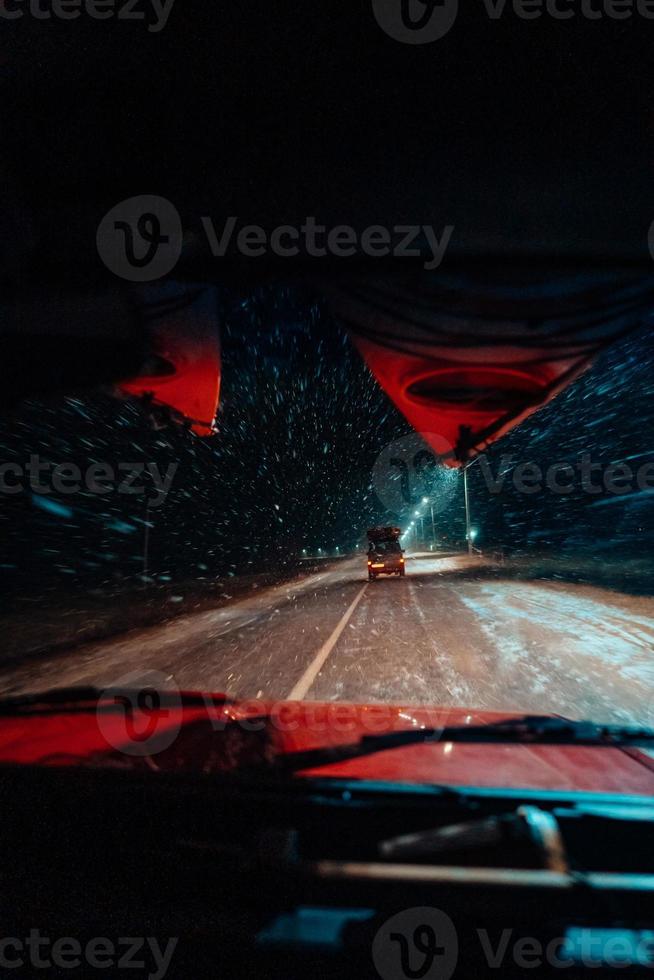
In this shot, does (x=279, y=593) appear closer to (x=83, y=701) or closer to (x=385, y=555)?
(x=385, y=555)

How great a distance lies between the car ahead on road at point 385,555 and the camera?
2734 cm

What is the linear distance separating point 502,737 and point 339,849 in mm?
1197

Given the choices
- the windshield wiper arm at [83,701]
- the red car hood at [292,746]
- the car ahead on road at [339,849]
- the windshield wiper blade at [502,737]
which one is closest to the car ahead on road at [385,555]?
the windshield wiper arm at [83,701]

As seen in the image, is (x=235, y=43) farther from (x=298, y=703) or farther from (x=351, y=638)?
(x=351, y=638)

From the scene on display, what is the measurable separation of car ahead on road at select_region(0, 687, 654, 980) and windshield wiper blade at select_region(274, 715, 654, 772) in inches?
0.6

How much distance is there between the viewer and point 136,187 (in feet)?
12.4

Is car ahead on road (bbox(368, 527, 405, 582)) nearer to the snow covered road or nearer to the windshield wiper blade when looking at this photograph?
the snow covered road

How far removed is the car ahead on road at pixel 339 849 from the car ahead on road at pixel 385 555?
24593mm

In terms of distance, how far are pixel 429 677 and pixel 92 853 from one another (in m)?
4.99

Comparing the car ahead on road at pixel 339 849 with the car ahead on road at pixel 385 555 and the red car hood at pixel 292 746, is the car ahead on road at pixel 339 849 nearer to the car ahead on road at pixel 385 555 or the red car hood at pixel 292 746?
the red car hood at pixel 292 746

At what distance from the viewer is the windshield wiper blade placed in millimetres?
2570

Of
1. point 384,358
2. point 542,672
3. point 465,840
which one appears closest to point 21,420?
point 384,358

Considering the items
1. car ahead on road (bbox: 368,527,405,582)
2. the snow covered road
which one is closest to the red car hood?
the snow covered road

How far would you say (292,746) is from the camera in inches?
104
